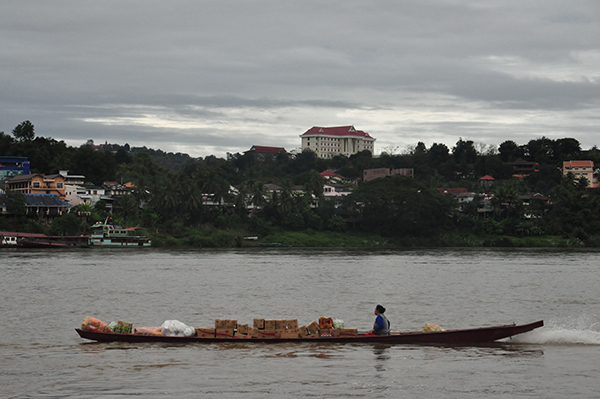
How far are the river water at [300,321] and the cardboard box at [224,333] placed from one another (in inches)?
14.6

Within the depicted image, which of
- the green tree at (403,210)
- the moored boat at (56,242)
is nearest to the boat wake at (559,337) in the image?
the moored boat at (56,242)

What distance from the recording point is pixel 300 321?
29844mm

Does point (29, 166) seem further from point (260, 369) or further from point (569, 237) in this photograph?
point (260, 369)

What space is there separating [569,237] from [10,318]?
92075 mm

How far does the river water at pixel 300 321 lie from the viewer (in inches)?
701

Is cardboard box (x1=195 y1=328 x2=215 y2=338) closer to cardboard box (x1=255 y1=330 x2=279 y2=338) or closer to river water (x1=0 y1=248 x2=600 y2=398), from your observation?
river water (x1=0 y1=248 x2=600 y2=398)

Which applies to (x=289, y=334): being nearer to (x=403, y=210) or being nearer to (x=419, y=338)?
(x=419, y=338)

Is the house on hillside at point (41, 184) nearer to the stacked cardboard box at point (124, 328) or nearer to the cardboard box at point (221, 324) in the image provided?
the stacked cardboard box at point (124, 328)

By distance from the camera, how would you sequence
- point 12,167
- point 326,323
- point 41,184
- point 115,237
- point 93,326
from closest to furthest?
1. point 326,323
2. point 93,326
3. point 115,237
4. point 41,184
5. point 12,167

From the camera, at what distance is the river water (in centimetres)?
1780

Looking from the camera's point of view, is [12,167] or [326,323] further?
[12,167]

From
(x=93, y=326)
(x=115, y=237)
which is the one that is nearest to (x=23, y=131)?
(x=115, y=237)

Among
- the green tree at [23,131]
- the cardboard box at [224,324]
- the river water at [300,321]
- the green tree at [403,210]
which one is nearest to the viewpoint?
the river water at [300,321]

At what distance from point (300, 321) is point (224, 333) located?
300 inches
